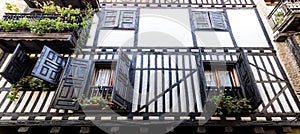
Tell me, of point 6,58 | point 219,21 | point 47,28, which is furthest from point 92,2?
→ point 219,21

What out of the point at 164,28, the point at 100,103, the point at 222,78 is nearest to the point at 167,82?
the point at 222,78

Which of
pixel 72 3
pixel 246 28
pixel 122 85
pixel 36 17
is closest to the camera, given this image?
pixel 122 85

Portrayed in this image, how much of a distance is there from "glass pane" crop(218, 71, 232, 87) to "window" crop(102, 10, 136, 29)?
153 inches

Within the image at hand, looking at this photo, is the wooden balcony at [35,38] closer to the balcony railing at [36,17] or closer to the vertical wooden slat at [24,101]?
the balcony railing at [36,17]

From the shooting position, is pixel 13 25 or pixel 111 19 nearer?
pixel 13 25

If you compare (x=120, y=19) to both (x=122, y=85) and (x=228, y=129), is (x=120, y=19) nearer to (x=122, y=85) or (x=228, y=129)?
(x=122, y=85)

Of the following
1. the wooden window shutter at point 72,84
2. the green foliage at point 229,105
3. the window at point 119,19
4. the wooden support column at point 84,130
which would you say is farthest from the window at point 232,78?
the wooden window shutter at point 72,84

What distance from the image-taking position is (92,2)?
25.6ft

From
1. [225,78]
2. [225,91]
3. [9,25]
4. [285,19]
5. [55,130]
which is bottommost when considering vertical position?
[55,130]

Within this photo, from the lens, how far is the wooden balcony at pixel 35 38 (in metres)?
6.12

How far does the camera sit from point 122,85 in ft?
18.1

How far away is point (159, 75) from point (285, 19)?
4848 mm

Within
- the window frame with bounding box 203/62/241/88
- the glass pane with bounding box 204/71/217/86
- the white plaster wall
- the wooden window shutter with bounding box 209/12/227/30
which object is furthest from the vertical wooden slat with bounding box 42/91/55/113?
the wooden window shutter with bounding box 209/12/227/30

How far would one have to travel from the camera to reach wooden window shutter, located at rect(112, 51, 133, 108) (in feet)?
16.9
